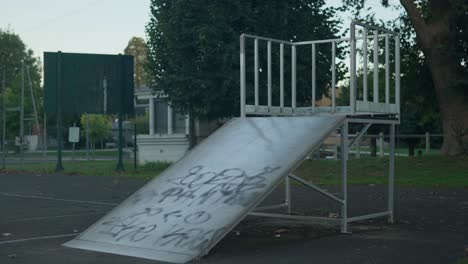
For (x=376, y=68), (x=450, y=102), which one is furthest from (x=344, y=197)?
(x=450, y=102)

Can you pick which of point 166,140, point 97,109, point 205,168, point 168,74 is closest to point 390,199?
point 205,168

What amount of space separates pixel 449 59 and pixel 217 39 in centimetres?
789

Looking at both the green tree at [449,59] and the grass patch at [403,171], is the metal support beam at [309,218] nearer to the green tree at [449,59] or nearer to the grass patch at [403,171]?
the grass patch at [403,171]

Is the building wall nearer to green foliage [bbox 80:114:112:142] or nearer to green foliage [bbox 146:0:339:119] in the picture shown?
green foliage [bbox 146:0:339:119]

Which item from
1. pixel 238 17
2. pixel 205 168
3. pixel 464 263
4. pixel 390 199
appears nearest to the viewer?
pixel 464 263

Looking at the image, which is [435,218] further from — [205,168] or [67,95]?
[67,95]

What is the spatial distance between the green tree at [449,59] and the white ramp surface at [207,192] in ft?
47.2

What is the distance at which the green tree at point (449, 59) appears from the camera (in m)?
23.0

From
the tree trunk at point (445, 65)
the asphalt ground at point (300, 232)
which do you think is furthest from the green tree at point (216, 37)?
the asphalt ground at point (300, 232)

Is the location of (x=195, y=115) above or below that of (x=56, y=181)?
above

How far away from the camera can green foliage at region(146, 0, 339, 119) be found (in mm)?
23922

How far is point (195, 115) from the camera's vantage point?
84.8 ft

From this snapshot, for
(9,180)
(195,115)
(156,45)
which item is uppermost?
(156,45)

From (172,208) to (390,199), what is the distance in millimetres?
4061
